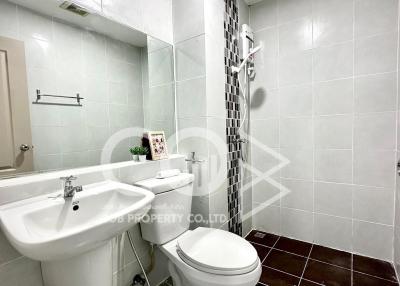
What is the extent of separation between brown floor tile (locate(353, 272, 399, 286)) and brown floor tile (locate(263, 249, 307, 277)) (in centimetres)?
30

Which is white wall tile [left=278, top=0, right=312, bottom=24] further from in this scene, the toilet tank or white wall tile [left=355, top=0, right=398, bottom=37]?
the toilet tank

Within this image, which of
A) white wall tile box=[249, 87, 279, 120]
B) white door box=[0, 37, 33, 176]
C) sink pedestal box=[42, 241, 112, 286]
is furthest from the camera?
A: white wall tile box=[249, 87, 279, 120]

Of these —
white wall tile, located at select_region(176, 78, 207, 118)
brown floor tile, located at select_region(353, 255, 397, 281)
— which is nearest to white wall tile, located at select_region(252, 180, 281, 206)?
brown floor tile, located at select_region(353, 255, 397, 281)

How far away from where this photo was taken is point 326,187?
1672 mm

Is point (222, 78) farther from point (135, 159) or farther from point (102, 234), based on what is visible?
point (102, 234)

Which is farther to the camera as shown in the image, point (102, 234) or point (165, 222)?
point (165, 222)

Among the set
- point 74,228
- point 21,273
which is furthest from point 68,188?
point 21,273

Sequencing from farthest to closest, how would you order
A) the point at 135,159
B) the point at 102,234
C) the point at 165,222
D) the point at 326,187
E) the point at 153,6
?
1. the point at 326,187
2. the point at 153,6
3. the point at 135,159
4. the point at 165,222
5. the point at 102,234

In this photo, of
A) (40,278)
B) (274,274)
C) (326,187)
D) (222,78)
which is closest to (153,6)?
(222,78)

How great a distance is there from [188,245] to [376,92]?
1584mm

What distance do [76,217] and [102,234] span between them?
0.29 meters

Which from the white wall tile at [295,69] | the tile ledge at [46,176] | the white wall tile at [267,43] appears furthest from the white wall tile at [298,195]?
the tile ledge at [46,176]

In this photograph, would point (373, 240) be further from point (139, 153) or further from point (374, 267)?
point (139, 153)

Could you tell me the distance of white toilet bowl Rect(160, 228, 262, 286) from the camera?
934 mm
